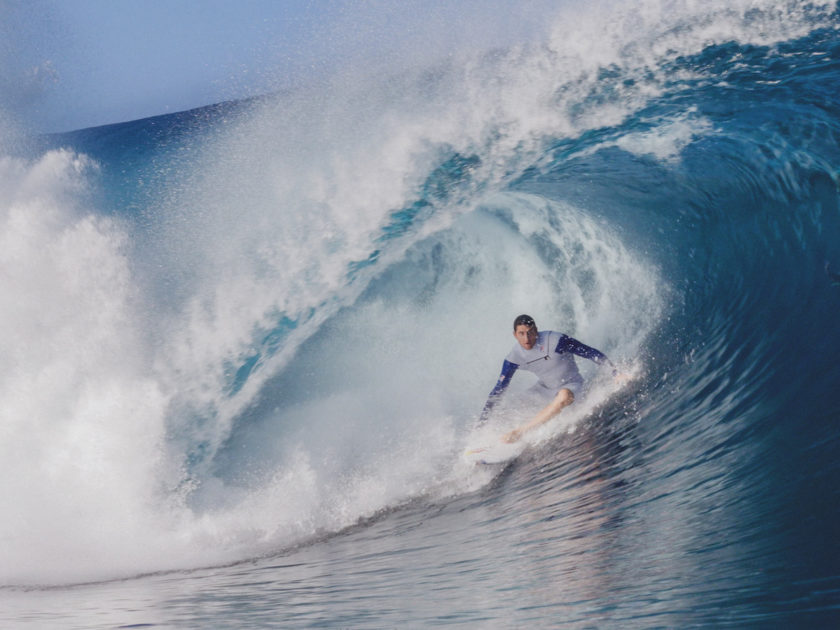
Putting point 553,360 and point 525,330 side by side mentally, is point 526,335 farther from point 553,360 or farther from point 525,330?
point 553,360

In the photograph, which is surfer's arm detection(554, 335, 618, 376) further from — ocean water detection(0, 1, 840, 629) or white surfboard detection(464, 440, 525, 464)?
white surfboard detection(464, 440, 525, 464)

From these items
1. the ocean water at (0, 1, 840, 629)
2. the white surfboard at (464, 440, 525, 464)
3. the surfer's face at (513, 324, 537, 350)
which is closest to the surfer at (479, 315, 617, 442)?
the surfer's face at (513, 324, 537, 350)

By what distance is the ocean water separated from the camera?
10.9 ft

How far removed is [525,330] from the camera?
5379 millimetres

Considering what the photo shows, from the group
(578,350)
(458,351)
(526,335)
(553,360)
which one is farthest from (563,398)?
(458,351)

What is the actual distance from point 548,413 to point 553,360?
489 millimetres

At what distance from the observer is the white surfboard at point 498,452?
531cm

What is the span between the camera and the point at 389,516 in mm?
5262

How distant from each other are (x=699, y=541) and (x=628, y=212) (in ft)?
18.2

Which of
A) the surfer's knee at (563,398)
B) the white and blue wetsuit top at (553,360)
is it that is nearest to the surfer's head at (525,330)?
the white and blue wetsuit top at (553,360)

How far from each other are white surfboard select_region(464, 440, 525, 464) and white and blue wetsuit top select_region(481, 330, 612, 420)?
516 mm

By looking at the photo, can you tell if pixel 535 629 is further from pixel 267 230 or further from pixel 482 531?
pixel 267 230

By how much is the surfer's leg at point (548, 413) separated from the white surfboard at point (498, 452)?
0.06m

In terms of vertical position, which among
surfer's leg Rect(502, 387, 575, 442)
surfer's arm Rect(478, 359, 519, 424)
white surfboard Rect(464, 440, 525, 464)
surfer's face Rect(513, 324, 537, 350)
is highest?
surfer's face Rect(513, 324, 537, 350)
